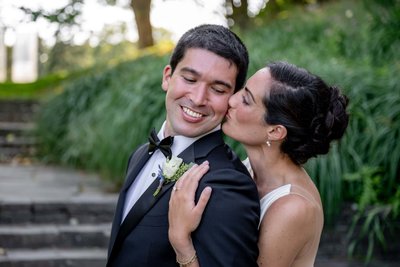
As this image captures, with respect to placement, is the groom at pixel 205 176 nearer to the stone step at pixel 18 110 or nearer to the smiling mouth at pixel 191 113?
the smiling mouth at pixel 191 113

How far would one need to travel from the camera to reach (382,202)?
5484mm

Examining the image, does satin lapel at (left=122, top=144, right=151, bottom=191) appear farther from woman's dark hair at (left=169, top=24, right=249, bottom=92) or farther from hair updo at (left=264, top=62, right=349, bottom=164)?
hair updo at (left=264, top=62, right=349, bottom=164)

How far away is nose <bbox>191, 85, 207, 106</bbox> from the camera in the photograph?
230cm

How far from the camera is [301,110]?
231 cm

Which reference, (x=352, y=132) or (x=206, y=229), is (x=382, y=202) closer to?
(x=352, y=132)

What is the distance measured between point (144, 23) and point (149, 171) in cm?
1212

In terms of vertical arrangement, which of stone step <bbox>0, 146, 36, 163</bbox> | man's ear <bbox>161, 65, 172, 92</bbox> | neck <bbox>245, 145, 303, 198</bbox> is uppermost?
man's ear <bbox>161, 65, 172, 92</bbox>

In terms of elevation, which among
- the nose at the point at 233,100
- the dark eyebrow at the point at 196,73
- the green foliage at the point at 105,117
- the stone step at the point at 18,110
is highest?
the dark eyebrow at the point at 196,73

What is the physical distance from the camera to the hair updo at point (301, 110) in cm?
231

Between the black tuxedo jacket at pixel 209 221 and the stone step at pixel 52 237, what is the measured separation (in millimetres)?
3603

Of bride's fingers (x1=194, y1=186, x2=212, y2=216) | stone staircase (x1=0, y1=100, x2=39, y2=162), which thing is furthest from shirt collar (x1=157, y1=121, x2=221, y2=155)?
stone staircase (x1=0, y1=100, x2=39, y2=162)

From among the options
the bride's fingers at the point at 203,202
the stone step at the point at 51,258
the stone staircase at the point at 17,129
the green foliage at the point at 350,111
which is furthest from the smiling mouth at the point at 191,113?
the stone staircase at the point at 17,129

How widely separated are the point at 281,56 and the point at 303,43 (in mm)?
2182

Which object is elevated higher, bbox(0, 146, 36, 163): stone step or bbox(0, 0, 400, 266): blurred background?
bbox(0, 0, 400, 266): blurred background
